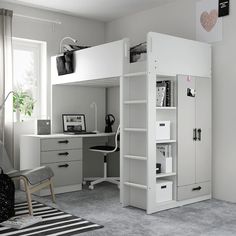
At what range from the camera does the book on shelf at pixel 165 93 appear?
13.1ft

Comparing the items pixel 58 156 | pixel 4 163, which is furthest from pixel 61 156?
pixel 4 163

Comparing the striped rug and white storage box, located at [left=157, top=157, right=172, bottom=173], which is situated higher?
white storage box, located at [left=157, top=157, right=172, bottom=173]

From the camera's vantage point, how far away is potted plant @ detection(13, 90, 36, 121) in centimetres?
506

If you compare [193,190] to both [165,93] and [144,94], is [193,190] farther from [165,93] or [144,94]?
[144,94]

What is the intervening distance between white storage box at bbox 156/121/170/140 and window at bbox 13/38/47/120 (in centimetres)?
212

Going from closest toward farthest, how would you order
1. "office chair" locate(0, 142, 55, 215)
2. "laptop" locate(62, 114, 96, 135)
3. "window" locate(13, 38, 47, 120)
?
"office chair" locate(0, 142, 55, 215), "window" locate(13, 38, 47, 120), "laptop" locate(62, 114, 96, 135)

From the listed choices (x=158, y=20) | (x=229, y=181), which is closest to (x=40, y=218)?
(x=229, y=181)

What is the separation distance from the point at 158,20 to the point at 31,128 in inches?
95.4

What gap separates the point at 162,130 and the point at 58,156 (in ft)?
4.98

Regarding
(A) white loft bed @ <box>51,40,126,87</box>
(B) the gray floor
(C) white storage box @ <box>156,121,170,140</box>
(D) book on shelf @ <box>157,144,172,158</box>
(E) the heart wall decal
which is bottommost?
(B) the gray floor

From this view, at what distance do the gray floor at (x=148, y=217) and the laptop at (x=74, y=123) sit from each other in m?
1.11

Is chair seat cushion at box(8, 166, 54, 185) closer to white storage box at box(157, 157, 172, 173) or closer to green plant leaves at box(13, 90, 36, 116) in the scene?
white storage box at box(157, 157, 172, 173)

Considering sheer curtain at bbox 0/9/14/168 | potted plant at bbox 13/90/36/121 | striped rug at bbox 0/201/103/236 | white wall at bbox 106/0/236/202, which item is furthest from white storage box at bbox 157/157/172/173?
potted plant at bbox 13/90/36/121

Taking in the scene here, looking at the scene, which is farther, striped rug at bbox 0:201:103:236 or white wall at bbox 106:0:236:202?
white wall at bbox 106:0:236:202
